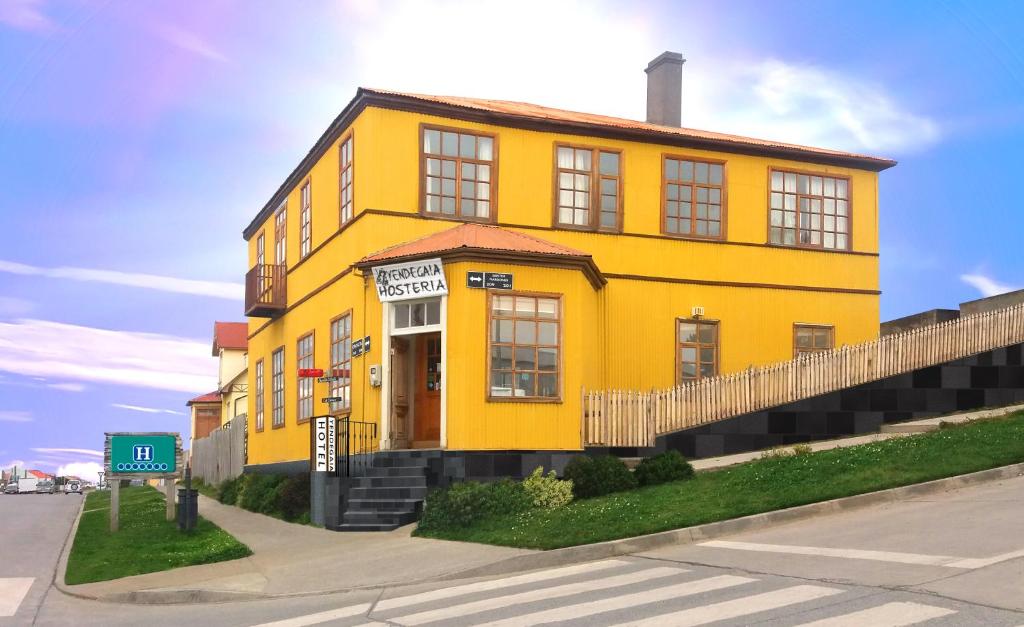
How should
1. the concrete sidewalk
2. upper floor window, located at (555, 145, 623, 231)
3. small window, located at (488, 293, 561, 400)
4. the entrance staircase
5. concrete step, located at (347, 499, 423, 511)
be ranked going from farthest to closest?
upper floor window, located at (555, 145, 623, 231), small window, located at (488, 293, 561, 400), concrete step, located at (347, 499, 423, 511), the entrance staircase, the concrete sidewalk

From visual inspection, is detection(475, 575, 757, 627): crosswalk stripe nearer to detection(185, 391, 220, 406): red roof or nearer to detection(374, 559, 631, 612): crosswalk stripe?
detection(374, 559, 631, 612): crosswalk stripe

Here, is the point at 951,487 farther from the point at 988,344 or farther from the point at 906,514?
the point at 988,344

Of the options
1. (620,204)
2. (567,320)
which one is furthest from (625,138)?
(567,320)

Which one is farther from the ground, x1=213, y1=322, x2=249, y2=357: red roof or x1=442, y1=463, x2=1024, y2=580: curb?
x1=213, y1=322, x2=249, y2=357: red roof

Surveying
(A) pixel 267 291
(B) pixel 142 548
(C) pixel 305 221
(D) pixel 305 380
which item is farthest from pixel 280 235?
(B) pixel 142 548

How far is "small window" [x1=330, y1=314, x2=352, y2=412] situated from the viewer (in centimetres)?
2273

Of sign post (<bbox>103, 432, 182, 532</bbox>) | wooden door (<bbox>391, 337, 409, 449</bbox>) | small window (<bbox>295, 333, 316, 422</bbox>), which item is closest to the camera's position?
wooden door (<bbox>391, 337, 409, 449</bbox>)

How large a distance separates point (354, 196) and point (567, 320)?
5.36m

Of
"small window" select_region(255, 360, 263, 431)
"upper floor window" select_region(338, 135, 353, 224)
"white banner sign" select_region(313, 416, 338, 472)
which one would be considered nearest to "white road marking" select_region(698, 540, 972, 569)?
"white banner sign" select_region(313, 416, 338, 472)

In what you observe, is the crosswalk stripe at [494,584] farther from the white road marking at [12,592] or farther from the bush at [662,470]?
the bush at [662,470]

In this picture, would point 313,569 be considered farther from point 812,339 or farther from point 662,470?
point 812,339

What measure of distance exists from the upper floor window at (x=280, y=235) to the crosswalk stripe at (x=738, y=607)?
823 inches

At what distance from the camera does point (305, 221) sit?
2716 cm

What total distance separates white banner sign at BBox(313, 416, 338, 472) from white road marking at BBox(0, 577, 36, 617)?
516 centimetres
